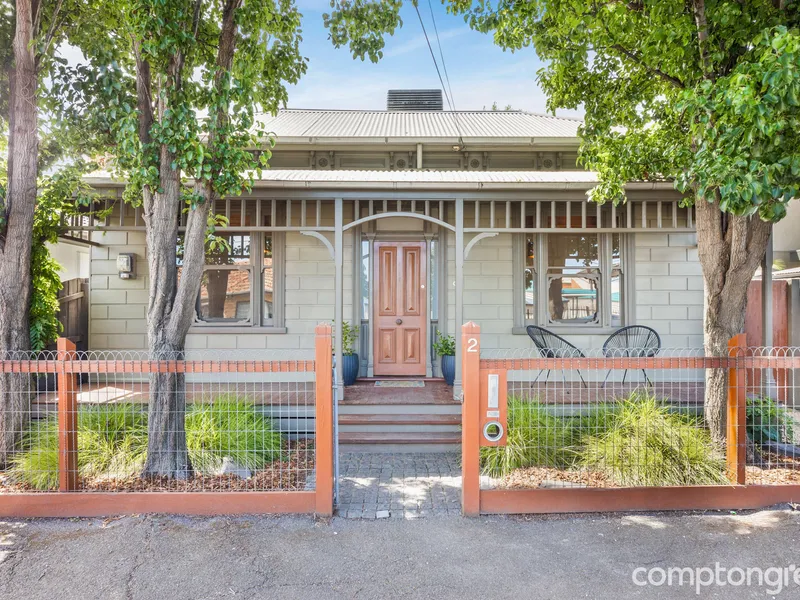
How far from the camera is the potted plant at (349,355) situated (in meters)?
6.35

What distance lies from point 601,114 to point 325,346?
13.3ft

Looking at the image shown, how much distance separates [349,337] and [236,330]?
5.55 ft

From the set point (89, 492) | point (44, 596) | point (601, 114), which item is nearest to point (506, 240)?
point (601, 114)

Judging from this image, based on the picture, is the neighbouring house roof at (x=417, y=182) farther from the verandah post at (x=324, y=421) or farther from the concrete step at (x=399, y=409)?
the verandah post at (x=324, y=421)

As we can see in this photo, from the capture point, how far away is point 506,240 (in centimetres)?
698

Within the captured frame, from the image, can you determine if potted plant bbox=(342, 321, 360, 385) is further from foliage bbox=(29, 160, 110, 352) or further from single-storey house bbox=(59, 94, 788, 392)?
foliage bbox=(29, 160, 110, 352)

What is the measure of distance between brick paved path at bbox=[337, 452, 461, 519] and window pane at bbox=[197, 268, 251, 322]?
318cm

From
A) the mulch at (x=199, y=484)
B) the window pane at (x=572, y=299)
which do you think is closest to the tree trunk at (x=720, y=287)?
the window pane at (x=572, y=299)

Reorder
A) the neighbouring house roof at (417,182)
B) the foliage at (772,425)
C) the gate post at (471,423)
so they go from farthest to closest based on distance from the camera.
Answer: the neighbouring house roof at (417,182) < the foliage at (772,425) < the gate post at (471,423)

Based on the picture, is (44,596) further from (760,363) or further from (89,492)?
(760,363)

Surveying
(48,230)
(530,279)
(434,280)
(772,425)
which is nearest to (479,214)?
(434,280)

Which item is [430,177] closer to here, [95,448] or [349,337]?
[349,337]

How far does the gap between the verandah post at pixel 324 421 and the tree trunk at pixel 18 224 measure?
2.86 metres

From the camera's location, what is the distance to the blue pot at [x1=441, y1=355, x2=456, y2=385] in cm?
629
